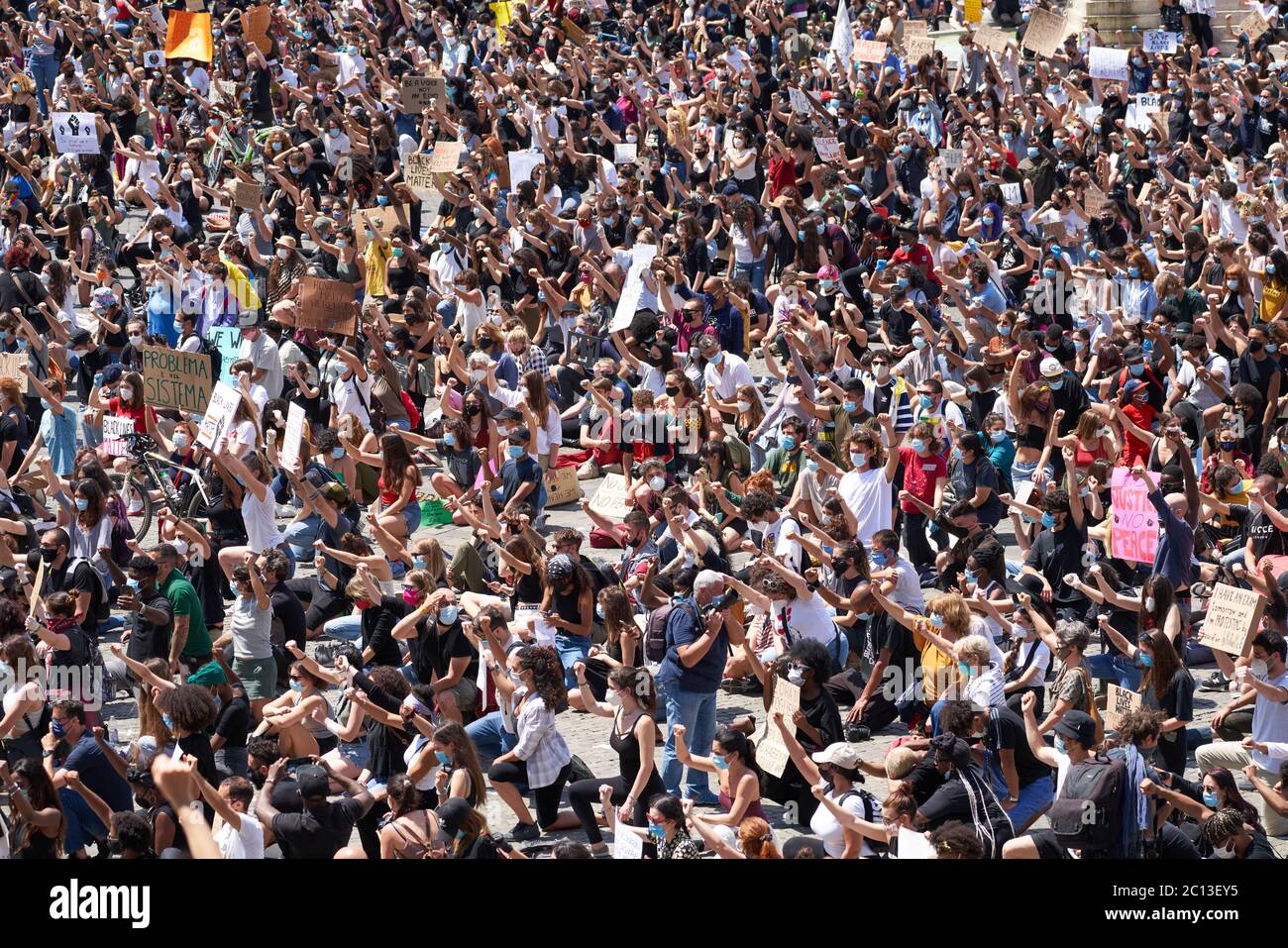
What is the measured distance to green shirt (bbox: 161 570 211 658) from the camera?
12.3m

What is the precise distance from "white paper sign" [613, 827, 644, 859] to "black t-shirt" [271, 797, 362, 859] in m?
1.26

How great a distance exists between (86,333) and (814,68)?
12.6 m

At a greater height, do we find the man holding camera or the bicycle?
the bicycle

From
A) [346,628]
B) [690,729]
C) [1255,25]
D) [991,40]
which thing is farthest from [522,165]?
[1255,25]

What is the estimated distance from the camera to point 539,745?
1102 cm

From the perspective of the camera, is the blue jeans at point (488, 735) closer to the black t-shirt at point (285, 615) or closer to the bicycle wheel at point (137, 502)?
the black t-shirt at point (285, 615)

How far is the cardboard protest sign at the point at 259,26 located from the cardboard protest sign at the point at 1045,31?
9985mm

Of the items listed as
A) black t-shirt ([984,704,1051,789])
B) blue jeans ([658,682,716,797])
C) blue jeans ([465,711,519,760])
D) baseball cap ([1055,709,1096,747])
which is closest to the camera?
baseball cap ([1055,709,1096,747])

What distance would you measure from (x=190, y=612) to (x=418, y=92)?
551 inches

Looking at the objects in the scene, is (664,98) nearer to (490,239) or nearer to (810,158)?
(810,158)

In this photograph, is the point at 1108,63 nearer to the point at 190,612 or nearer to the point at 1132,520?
the point at 1132,520

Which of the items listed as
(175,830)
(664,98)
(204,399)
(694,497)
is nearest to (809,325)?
(694,497)

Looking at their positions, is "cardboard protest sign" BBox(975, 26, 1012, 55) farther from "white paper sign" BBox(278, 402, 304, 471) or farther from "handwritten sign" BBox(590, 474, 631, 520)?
"white paper sign" BBox(278, 402, 304, 471)

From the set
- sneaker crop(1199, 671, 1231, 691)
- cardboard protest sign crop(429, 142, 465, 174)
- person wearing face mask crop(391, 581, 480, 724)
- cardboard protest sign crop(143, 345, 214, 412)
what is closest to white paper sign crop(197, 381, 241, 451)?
cardboard protest sign crop(143, 345, 214, 412)
